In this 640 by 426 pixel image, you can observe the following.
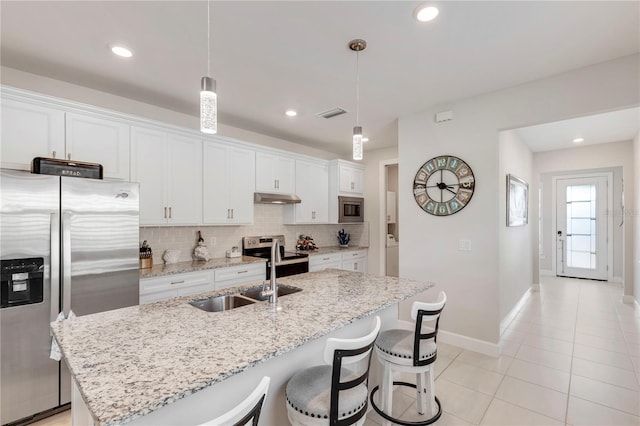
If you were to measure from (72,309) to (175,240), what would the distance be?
1.33m

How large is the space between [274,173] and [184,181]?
4.27 feet

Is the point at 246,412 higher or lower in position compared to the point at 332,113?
lower

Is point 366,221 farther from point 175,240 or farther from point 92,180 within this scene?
point 92,180

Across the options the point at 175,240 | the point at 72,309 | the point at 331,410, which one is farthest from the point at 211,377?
the point at 175,240

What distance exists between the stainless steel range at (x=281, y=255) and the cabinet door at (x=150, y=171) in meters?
1.33

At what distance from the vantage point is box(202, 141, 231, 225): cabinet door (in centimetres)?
353

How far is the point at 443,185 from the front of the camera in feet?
11.2

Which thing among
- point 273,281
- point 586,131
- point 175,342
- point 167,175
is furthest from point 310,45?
point 586,131

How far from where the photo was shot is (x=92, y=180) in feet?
Answer: 7.77

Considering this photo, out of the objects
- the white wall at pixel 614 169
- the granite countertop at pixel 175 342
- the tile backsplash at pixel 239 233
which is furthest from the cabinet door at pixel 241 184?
the white wall at pixel 614 169

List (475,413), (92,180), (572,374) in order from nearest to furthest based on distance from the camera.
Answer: (475,413), (92,180), (572,374)

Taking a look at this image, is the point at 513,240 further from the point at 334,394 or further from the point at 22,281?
the point at 22,281

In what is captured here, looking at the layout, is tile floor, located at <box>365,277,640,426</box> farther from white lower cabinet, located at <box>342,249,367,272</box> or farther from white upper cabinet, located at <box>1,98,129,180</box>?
white upper cabinet, located at <box>1,98,129,180</box>

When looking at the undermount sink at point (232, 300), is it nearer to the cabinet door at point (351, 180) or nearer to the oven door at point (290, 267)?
the oven door at point (290, 267)
